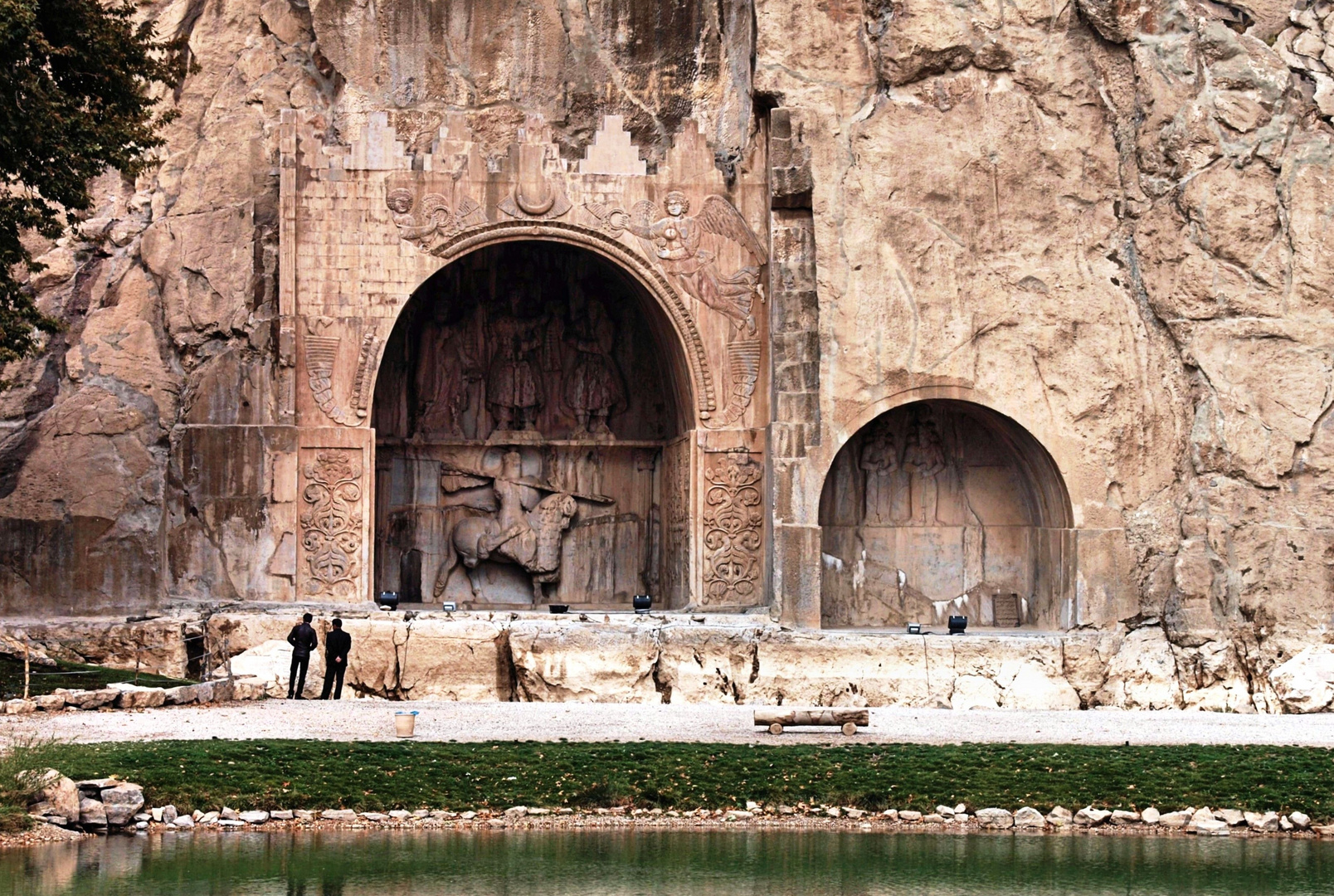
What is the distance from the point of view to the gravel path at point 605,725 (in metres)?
17.9

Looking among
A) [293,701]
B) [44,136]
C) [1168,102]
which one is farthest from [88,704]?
[1168,102]

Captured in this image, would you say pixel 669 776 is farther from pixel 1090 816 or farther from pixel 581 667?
pixel 581 667

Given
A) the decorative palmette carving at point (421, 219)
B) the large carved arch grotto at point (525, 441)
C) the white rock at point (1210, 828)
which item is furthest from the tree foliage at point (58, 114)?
the white rock at point (1210, 828)

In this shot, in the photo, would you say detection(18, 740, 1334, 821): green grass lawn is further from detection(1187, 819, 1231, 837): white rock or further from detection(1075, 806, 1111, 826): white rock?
detection(1187, 819, 1231, 837): white rock

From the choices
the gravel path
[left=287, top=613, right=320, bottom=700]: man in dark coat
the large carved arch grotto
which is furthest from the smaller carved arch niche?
[left=287, top=613, right=320, bottom=700]: man in dark coat

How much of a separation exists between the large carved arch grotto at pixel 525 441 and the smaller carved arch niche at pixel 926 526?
270 centimetres

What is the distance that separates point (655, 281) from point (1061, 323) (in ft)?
17.5

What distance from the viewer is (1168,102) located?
25062mm

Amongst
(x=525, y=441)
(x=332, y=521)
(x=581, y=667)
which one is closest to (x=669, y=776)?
(x=581, y=667)

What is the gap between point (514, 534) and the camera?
92.9 feet

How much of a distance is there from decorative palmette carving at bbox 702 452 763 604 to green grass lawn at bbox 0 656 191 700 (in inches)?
290

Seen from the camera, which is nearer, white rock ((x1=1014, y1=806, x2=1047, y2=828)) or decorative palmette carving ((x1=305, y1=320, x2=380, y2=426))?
white rock ((x1=1014, y1=806, x2=1047, y2=828))

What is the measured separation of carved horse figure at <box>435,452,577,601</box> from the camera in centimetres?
2830

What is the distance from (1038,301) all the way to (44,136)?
12291 millimetres
